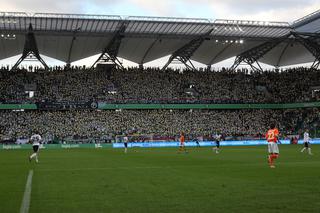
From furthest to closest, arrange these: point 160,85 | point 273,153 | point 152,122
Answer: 1. point 160,85
2. point 152,122
3. point 273,153

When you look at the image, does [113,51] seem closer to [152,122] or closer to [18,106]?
[152,122]

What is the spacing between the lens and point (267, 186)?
14.8 m

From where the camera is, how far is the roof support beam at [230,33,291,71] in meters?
78.0

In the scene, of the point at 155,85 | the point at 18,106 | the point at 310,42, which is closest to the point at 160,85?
the point at 155,85

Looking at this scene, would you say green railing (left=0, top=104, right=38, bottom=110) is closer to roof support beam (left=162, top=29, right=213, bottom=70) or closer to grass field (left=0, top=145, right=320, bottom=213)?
roof support beam (left=162, top=29, right=213, bottom=70)

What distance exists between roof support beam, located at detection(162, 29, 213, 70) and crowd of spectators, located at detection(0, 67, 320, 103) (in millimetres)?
1960

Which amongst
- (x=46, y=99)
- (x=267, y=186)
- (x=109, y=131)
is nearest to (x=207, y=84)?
(x=109, y=131)

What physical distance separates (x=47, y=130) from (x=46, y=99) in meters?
6.50

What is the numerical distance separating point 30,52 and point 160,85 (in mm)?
21794

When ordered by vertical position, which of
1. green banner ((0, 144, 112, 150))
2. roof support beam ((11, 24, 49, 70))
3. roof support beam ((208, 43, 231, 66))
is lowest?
green banner ((0, 144, 112, 150))

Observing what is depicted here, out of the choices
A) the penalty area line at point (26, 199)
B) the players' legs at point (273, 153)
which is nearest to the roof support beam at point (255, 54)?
the players' legs at point (273, 153)

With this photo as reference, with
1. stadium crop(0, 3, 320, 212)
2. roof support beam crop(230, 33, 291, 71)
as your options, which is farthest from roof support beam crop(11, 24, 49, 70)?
roof support beam crop(230, 33, 291, 71)

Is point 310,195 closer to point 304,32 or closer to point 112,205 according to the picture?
point 112,205

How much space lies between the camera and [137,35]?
7156cm
